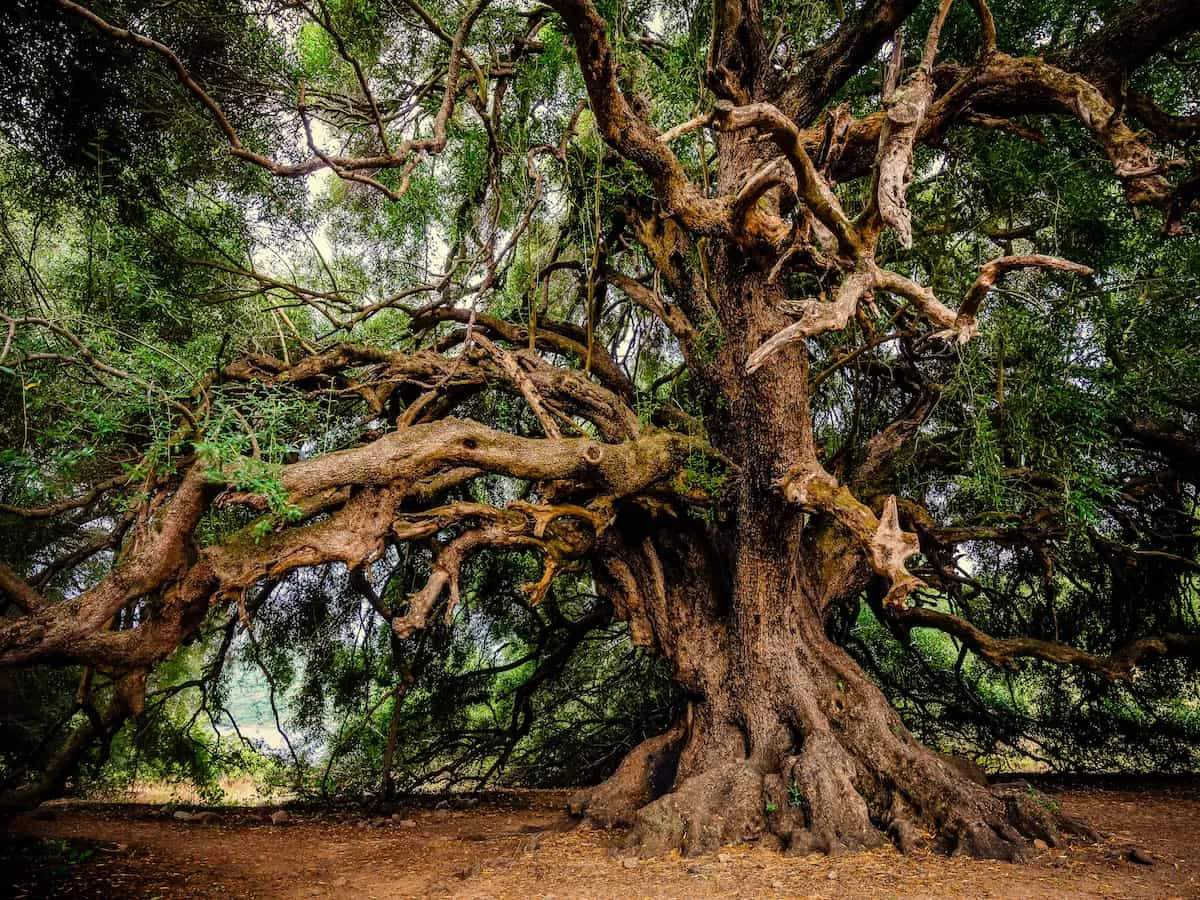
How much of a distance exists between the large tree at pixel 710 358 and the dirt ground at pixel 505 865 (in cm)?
37

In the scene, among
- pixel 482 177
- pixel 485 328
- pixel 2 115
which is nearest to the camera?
pixel 2 115

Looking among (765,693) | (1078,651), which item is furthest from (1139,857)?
→ (765,693)

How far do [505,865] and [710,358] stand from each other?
12.7ft

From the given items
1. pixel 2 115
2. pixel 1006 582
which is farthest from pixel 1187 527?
pixel 2 115

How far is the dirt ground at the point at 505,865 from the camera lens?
3764 mm

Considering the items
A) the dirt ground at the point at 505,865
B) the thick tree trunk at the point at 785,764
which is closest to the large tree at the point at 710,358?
the thick tree trunk at the point at 785,764

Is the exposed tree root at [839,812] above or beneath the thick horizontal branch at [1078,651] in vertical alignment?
beneath

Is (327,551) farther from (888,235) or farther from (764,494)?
(888,235)

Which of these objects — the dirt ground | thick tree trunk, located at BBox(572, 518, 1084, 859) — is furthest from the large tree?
the dirt ground

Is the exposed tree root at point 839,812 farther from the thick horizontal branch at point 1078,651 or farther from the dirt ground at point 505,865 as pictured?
the thick horizontal branch at point 1078,651

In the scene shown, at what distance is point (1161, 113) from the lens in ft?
13.5

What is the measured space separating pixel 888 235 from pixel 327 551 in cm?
459

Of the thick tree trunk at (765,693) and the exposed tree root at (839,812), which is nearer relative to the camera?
the exposed tree root at (839,812)

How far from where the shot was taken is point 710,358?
5.61 m
